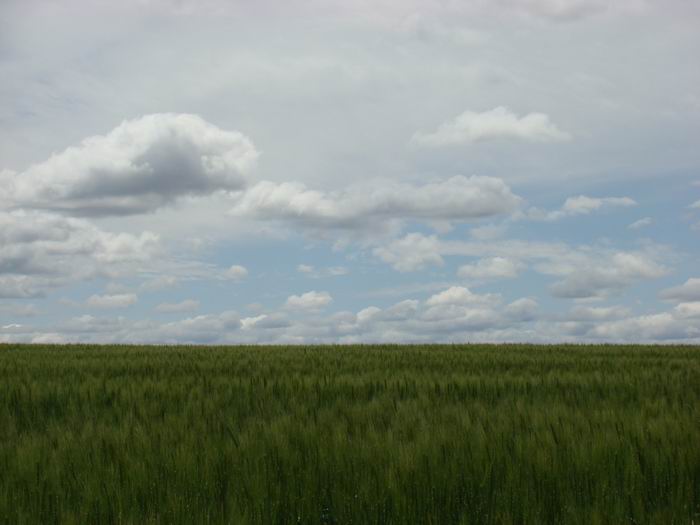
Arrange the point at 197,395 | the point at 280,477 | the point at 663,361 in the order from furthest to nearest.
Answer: the point at 663,361
the point at 197,395
the point at 280,477

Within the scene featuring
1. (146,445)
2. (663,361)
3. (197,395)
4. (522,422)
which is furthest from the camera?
(663,361)

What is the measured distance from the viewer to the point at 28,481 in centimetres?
354

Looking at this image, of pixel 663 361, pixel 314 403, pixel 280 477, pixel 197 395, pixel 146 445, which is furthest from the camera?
pixel 663 361

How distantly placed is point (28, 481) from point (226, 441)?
1130 mm

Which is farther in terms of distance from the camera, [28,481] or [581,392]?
[581,392]

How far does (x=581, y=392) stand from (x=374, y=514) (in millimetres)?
4639

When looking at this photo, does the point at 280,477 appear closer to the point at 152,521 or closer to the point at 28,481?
the point at 152,521

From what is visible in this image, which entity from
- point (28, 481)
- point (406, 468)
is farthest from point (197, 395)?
point (406, 468)

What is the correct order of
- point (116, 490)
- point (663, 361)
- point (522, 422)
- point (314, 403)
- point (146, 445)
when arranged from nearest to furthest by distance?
point (116, 490)
point (146, 445)
point (522, 422)
point (314, 403)
point (663, 361)

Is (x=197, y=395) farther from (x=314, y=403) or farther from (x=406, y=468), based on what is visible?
(x=406, y=468)

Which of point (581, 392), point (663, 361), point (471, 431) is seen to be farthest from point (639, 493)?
point (663, 361)

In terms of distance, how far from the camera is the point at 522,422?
183 inches

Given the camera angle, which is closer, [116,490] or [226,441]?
[116,490]

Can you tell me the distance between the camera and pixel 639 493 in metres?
3.24
